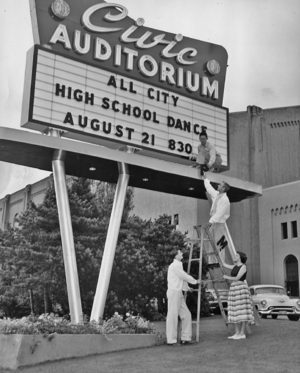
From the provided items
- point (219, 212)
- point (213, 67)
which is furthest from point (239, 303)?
point (213, 67)

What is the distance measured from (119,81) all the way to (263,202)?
30.9 metres

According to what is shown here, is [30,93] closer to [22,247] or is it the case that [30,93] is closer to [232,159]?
[22,247]

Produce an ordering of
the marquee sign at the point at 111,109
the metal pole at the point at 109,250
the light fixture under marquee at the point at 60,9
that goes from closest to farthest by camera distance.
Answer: the metal pole at the point at 109,250, the marquee sign at the point at 111,109, the light fixture under marquee at the point at 60,9

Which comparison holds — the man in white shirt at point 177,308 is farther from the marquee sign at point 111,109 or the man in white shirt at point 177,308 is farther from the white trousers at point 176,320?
the marquee sign at point 111,109

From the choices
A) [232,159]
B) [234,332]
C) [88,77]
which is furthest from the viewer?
[232,159]

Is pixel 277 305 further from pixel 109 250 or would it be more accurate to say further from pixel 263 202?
pixel 263 202

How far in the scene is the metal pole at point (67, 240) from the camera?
13.5 m

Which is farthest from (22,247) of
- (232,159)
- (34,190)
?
(34,190)

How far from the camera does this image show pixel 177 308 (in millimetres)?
12695

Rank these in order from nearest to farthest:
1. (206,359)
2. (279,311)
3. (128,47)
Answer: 1. (206,359)
2. (128,47)
3. (279,311)

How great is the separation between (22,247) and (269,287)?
12728mm

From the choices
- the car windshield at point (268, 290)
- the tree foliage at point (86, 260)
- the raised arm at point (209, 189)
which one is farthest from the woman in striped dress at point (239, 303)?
the car windshield at point (268, 290)

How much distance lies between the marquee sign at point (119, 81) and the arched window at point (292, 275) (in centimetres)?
2474

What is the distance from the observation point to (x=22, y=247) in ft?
92.2
